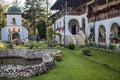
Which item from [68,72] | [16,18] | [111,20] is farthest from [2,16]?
[68,72]

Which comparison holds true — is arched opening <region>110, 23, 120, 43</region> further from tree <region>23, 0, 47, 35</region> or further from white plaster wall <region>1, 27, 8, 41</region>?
tree <region>23, 0, 47, 35</region>

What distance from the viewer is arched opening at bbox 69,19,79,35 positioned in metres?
39.5

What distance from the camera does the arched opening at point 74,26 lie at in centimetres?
3950

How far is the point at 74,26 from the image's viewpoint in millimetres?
40125

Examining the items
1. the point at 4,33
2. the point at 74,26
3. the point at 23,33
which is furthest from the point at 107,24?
the point at 4,33

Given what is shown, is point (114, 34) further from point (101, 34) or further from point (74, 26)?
point (74, 26)

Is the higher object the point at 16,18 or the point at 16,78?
the point at 16,18

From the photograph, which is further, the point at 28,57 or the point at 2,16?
the point at 2,16

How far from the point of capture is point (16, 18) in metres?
44.4

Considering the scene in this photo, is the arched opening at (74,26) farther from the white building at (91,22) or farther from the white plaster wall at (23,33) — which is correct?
the white plaster wall at (23,33)

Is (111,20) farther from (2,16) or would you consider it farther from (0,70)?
(2,16)

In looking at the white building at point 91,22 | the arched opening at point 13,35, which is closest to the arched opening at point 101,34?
the white building at point 91,22

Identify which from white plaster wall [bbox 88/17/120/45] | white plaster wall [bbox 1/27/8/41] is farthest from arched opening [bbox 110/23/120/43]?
white plaster wall [bbox 1/27/8/41]

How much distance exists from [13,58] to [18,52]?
91cm
